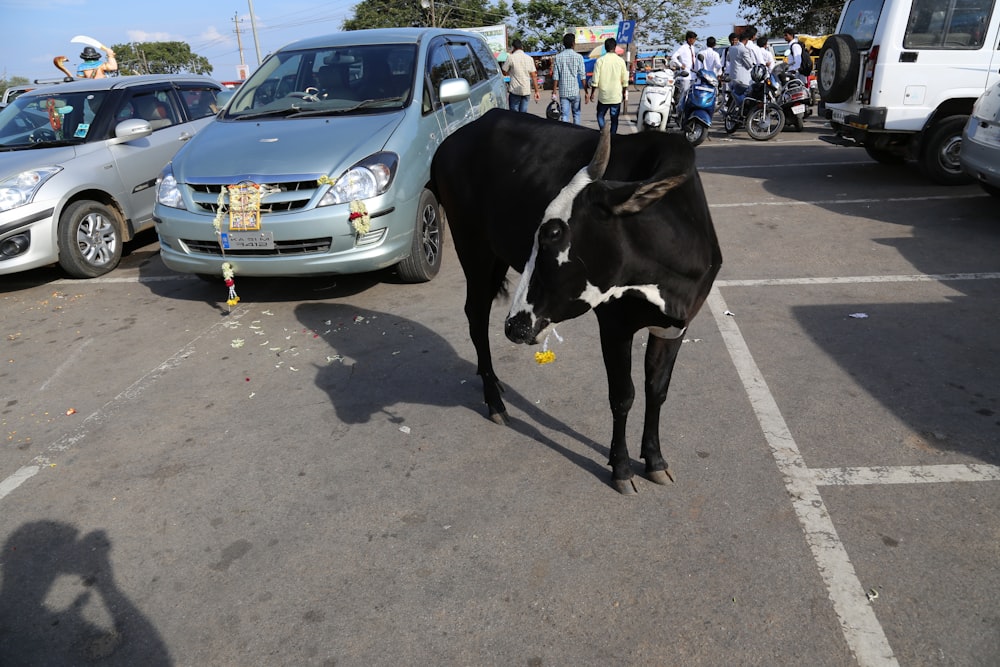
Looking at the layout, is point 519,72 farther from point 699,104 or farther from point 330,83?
point 330,83

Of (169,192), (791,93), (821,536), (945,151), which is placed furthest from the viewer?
(791,93)

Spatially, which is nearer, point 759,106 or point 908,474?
point 908,474

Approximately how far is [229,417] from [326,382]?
25.5 inches

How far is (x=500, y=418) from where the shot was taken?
399 centimetres

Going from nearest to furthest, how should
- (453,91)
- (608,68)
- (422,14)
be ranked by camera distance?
(453,91)
(608,68)
(422,14)

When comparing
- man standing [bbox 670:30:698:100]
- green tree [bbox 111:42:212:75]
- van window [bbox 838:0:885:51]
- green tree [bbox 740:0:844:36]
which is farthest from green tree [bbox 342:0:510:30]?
van window [bbox 838:0:885:51]

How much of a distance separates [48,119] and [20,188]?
→ 1.50 m

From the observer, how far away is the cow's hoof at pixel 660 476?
3342 millimetres

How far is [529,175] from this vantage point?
341cm

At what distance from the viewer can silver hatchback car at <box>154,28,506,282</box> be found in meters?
5.44

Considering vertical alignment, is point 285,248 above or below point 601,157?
below

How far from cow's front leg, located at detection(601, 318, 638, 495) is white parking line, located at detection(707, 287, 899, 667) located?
758mm

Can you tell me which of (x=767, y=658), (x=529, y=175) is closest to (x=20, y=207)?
(x=529, y=175)

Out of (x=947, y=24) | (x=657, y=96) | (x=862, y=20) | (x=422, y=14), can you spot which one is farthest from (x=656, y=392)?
(x=422, y=14)
